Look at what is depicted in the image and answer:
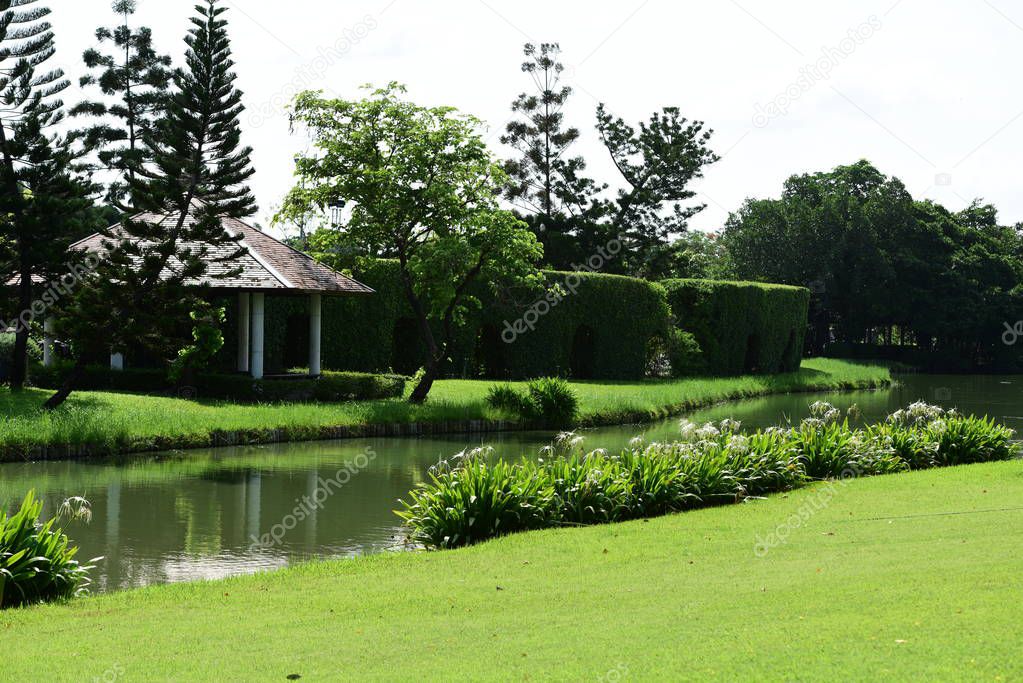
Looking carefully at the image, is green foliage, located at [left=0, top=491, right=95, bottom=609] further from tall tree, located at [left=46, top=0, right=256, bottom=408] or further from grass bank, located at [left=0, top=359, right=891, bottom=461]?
tall tree, located at [left=46, top=0, right=256, bottom=408]

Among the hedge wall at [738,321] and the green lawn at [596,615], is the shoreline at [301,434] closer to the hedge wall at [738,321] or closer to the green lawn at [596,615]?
the green lawn at [596,615]

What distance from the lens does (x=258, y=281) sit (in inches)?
1022

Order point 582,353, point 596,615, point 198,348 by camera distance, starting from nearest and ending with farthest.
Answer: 1. point 596,615
2. point 198,348
3. point 582,353

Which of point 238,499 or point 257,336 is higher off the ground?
point 257,336

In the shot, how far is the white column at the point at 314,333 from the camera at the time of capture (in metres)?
27.7

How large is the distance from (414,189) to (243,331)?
594 centimetres

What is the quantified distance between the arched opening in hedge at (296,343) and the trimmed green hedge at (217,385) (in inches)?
196

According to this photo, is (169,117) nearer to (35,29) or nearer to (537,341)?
(35,29)

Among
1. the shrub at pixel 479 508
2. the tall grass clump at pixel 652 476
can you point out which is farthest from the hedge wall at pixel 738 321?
the shrub at pixel 479 508

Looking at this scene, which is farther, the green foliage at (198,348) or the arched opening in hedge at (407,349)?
the arched opening in hedge at (407,349)

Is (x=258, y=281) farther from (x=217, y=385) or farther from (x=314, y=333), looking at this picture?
(x=217, y=385)

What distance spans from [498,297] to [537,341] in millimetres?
2672

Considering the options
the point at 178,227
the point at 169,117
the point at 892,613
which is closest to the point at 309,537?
the point at 892,613

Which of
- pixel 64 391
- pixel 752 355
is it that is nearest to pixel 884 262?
pixel 752 355
